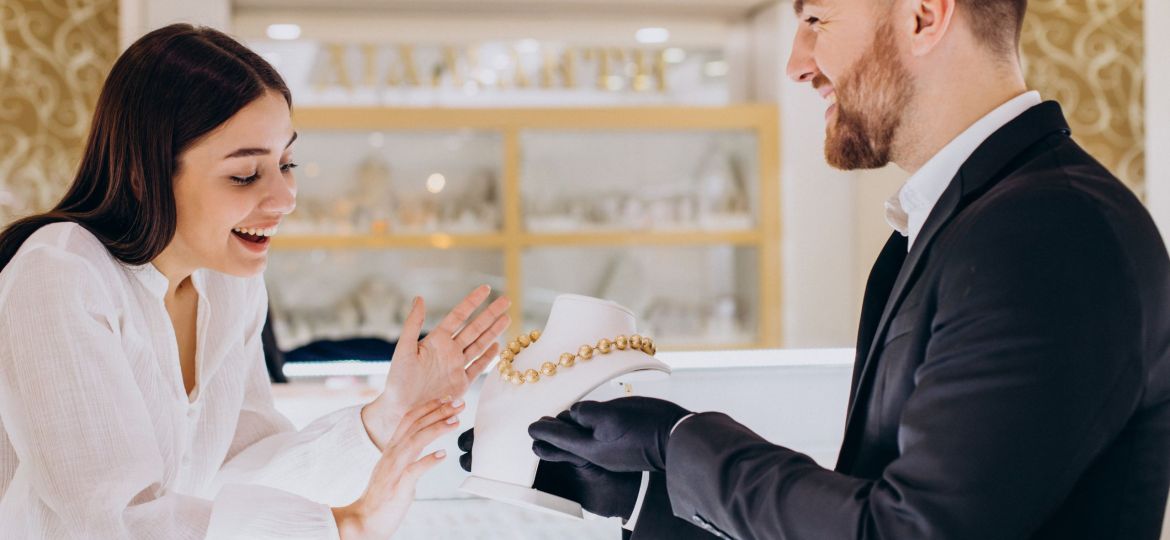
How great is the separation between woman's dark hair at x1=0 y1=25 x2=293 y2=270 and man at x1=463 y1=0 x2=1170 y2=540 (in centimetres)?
59

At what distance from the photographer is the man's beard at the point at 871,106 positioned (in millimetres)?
1042

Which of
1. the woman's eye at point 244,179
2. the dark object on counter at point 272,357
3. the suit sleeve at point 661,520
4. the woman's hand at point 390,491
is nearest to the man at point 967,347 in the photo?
the suit sleeve at point 661,520

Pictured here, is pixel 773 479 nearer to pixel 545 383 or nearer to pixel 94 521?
pixel 545 383

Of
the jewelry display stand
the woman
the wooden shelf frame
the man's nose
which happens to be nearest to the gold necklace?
the jewelry display stand

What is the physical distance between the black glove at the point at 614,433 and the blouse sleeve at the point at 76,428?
1.17 ft

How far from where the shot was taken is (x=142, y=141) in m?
1.31

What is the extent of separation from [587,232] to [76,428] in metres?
3.12

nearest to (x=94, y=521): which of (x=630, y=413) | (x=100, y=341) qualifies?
(x=100, y=341)

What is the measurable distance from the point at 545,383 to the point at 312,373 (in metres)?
1.32

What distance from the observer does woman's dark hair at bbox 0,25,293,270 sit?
4.28 feet

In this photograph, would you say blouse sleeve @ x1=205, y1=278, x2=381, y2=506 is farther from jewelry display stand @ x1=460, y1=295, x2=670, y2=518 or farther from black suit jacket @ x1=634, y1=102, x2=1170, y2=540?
black suit jacket @ x1=634, y1=102, x2=1170, y2=540

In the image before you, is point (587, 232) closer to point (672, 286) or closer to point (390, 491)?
point (672, 286)

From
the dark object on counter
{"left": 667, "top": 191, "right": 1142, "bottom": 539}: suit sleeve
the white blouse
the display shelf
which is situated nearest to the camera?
{"left": 667, "top": 191, "right": 1142, "bottom": 539}: suit sleeve

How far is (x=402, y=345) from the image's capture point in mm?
1405
